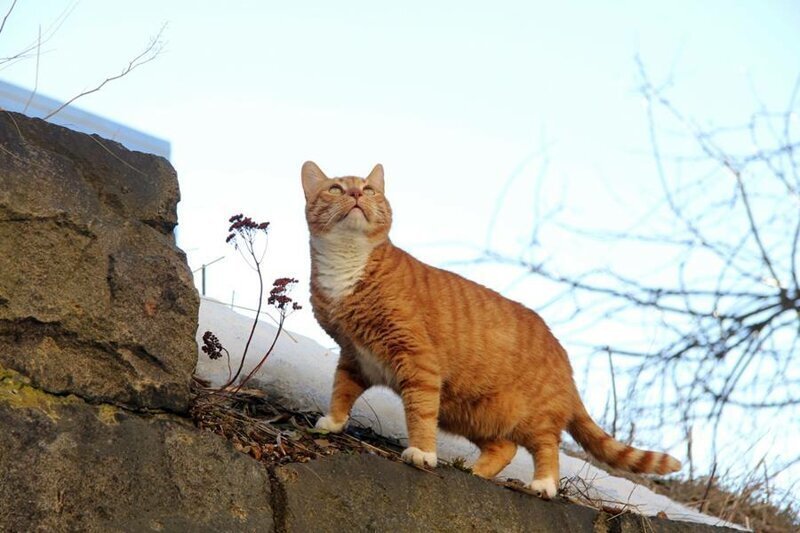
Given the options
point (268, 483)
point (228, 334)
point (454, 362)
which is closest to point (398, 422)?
point (454, 362)

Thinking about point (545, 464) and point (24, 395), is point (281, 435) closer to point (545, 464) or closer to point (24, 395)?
point (24, 395)

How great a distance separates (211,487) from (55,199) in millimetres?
969

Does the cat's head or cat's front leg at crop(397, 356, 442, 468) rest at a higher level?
the cat's head

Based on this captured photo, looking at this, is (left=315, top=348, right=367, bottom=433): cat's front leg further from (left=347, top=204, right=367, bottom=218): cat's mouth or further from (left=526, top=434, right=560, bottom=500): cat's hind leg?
(left=526, top=434, right=560, bottom=500): cat's hind leg

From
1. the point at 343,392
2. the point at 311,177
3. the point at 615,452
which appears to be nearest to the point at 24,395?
the point at 343,392

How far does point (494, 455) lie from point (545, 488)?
0.35 metres

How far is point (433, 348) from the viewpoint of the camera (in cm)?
353

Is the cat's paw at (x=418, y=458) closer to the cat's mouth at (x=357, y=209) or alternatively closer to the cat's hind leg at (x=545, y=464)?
the cat's hind leg at (x=545, y=464)

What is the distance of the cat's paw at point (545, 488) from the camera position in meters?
3.45

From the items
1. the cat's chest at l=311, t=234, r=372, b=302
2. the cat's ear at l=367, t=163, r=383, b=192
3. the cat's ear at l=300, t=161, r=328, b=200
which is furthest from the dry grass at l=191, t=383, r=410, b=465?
the cat's ear at l=367, t=163, r=383, b=192

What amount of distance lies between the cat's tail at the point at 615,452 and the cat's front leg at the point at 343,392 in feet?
3.29

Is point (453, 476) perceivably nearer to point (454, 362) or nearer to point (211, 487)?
point (454, 362)

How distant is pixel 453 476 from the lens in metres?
3.16

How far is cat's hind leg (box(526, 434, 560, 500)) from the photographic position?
3.49 meters
